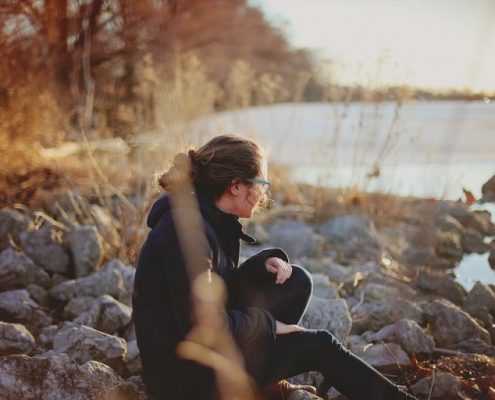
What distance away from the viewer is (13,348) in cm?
268

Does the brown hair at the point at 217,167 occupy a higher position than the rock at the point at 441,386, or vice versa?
the brown hair at the point at 217,167

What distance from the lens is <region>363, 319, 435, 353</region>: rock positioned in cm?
276

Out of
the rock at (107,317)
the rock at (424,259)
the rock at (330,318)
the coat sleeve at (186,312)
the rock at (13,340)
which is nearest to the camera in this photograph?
the coat sleeve at (186,312)

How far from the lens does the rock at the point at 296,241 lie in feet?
16.0

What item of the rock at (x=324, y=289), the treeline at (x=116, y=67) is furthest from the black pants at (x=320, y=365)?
the treeline at (x=116, y=67)

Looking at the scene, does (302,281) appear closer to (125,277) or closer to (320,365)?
(320,365)

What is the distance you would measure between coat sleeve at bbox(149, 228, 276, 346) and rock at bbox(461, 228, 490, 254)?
376 cm

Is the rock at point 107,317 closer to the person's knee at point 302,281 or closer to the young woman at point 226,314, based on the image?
the young woman at point 226,314

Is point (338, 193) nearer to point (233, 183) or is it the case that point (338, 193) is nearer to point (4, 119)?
point (4, 119)

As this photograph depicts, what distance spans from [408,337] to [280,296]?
0.85 metres

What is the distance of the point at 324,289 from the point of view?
3529 mm

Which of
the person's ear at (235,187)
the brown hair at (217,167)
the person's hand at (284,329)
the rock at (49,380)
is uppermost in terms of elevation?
the brown hair at (217,167)

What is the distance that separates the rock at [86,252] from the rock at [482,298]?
221 centimetres

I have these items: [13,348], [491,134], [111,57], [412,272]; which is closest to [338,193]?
[412,272]
